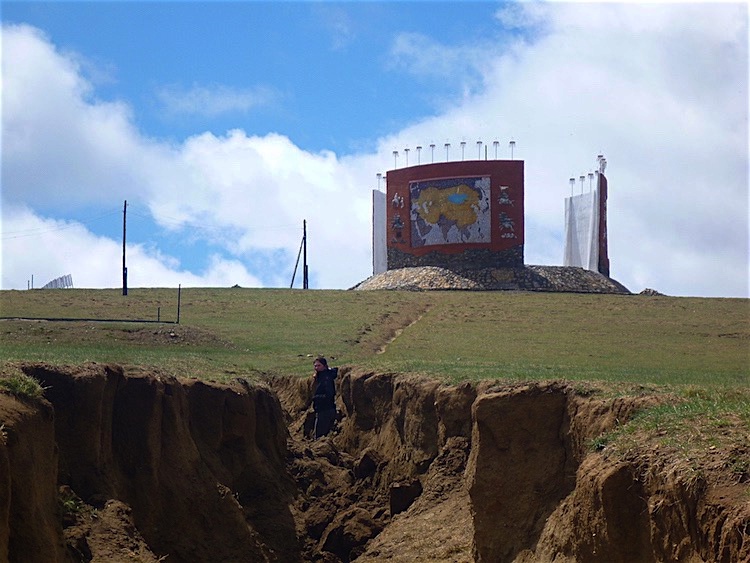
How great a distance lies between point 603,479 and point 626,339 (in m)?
30.5

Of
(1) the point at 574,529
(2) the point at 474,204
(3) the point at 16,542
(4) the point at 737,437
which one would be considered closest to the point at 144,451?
(3) the point at 16,542

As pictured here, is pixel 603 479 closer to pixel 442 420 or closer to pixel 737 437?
pixel 737 437

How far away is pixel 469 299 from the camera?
182ft

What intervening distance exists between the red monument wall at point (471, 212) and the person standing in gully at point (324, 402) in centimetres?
4262

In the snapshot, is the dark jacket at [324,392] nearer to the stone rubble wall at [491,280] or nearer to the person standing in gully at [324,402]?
the person standing in gully at [324,402]

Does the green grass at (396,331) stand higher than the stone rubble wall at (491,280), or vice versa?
the stone rubble wall at (491,280)

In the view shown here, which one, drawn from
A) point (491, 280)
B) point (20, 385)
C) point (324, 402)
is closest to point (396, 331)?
point (324, 402)

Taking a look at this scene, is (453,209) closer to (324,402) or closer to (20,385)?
(324,402)

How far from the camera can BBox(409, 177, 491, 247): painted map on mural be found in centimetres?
6650

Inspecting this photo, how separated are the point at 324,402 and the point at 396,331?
20226 mm

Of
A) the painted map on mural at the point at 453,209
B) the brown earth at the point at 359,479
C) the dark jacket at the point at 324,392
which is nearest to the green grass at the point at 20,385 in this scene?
the brown earth at the point at 359,479

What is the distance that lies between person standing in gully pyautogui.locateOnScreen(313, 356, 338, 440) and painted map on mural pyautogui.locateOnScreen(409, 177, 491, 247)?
42610 millimetres

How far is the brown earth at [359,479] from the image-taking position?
39.2 ft

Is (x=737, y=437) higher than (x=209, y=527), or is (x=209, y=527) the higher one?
(x=737, y=437)
